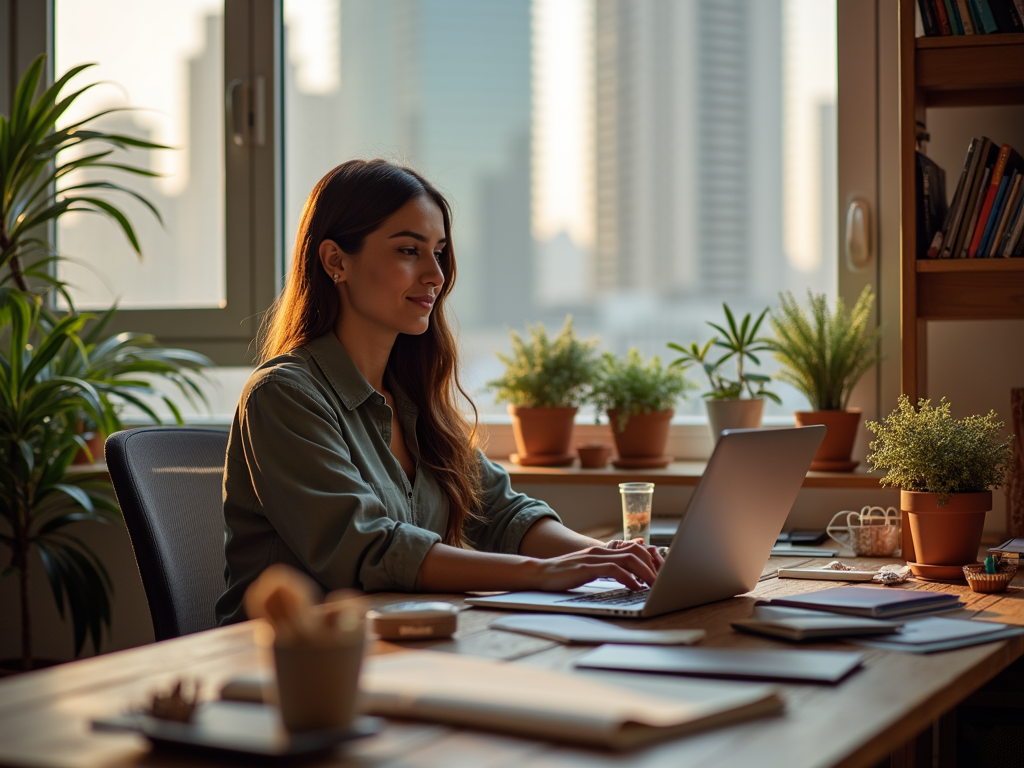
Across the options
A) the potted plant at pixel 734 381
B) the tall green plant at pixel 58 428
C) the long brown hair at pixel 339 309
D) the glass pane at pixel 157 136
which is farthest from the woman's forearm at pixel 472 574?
the glass pane at pixel 157 136

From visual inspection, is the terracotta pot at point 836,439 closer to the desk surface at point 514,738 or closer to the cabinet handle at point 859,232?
the cabinet handle at point 859,232

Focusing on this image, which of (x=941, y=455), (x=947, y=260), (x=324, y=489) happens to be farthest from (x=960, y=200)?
(x=324, y=489)

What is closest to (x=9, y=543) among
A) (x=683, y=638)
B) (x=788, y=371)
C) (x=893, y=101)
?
(x=788, y=371)

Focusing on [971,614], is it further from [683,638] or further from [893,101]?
[893,101]

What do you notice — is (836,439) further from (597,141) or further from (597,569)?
(597,569)

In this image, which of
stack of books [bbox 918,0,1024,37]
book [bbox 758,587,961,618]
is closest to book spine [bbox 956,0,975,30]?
stack of books [bbox 918,0,1024,37]

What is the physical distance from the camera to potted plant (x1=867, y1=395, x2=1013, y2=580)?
5.43 ft

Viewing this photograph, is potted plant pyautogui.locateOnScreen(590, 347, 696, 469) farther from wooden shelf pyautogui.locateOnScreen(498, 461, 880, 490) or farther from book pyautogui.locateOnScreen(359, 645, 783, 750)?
book pyautogui.locateOnScreen(359, 645, 783, 750)

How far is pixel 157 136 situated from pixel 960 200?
2243 mm

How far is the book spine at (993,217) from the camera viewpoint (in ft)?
6.59

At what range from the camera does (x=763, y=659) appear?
1.04 m

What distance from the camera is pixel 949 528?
1654mm

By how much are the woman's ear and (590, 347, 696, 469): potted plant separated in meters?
0.91

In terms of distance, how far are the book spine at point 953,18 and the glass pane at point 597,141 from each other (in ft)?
1.98
